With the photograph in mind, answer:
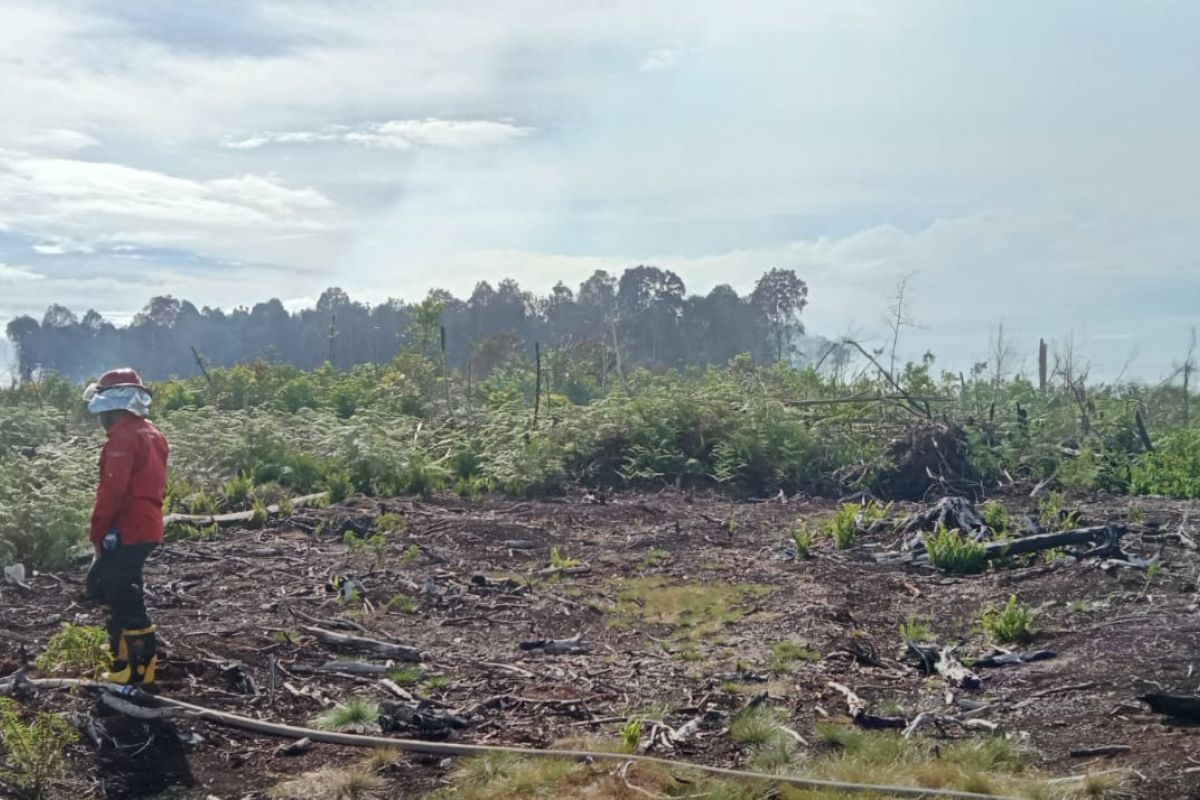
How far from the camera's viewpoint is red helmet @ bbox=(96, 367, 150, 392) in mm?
6258

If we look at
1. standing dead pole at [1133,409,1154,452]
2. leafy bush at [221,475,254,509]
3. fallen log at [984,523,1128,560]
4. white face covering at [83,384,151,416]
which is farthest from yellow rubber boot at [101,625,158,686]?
standing dead pole at [1133,409,1154,452]

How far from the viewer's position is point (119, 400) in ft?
20.4

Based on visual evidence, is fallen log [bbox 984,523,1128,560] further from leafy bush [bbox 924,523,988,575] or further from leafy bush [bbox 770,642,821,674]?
leafy bush [bbox 770,642,821,674]

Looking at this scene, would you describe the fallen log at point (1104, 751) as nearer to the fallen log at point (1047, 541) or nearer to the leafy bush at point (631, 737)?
the leafy bush at point (631, 737)

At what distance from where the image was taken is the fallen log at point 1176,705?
5.51m

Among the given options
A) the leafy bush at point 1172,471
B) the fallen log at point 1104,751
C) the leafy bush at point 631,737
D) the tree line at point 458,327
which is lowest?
the leafy bush at point 631,737

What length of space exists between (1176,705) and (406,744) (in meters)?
3.99

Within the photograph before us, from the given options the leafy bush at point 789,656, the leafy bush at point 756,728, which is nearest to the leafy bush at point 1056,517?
the leafy bush at point 789,656

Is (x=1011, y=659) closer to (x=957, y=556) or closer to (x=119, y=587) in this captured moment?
(x=957, y=556)

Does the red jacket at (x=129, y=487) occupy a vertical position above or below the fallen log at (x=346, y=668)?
above

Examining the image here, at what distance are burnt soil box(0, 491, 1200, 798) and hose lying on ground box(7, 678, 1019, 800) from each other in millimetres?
77

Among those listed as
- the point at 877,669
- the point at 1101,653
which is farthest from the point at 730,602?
the point at 1101,653

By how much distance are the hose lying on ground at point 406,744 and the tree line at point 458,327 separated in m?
33.4

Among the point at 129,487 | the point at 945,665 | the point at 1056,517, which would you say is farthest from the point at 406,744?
the point at 1056,517
